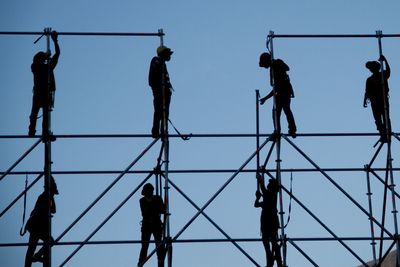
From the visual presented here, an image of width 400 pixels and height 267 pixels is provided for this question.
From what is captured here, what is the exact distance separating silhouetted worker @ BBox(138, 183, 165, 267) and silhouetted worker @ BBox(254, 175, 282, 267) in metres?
1.92

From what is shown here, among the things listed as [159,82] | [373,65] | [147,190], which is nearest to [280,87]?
[373,65]

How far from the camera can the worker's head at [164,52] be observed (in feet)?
72.2

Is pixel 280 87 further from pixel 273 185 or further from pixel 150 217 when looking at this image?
pixel 150 217

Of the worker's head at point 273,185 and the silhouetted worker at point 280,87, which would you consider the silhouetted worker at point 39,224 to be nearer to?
the worker's head at point 273,185

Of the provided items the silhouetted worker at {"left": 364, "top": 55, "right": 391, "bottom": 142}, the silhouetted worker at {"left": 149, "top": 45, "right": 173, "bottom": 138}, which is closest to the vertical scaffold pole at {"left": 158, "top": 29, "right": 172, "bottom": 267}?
the silhouetted worker at {"left": 149, "top": 45, "right": 173, "bottom": 138}

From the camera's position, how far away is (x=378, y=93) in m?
22.4

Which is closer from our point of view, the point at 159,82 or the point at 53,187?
the point at 53,187

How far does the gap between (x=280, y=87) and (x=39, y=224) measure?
5.07 meters

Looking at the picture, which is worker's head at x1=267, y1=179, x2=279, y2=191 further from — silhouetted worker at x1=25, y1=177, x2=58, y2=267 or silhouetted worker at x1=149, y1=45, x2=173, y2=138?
silhouetted worker at x1=25, y1=177, x2=58, y2=267

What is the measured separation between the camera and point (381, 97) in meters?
22.3

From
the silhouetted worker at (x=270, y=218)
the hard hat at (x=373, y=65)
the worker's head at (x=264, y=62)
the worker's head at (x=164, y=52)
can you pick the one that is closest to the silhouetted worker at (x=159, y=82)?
the worker's head at (x=164, y=52)

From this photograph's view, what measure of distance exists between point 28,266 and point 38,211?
973mm

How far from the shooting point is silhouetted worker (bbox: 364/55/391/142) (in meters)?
22.2

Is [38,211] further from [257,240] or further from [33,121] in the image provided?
[257,240]
